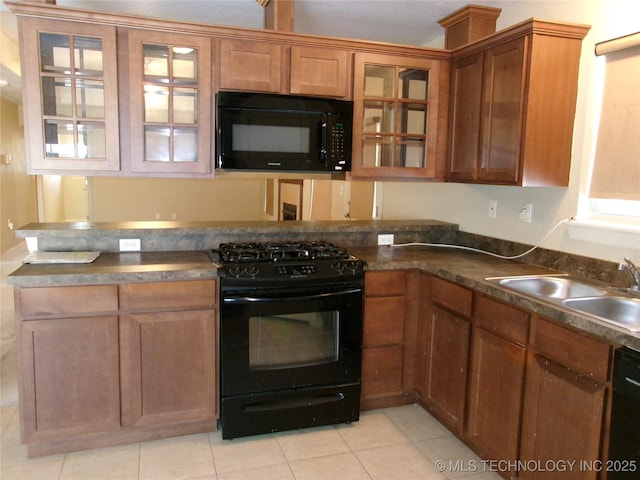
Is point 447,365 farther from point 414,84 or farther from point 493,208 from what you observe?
point 414,84

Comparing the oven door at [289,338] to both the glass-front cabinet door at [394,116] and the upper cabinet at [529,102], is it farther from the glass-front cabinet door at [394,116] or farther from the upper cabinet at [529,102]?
the upper cabinet at [529,102]

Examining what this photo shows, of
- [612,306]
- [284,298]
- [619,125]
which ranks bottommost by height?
[284,298]

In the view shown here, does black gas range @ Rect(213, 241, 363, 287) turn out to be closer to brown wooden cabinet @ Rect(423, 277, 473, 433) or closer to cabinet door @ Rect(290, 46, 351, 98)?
brown wooden cabinet @ Rect(423, 277, 473, 433)

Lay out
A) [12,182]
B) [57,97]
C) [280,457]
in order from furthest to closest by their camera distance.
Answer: [12,182] → [57,97] → [280,457]

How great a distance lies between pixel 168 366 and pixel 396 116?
1.95 metres

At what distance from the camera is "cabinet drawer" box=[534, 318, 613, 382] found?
64.0 inches

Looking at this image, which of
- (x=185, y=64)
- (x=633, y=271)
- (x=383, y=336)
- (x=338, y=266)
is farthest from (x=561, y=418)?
(x=185, y=64)

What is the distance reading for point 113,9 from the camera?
3.14 m

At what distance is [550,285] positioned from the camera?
2373 mm

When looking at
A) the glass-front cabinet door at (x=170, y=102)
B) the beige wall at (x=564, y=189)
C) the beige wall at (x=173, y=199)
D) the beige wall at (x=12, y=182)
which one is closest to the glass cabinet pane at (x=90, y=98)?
the glass-front cabinet door at (x=170, y=102)

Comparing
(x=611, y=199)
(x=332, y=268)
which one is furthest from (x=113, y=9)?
(x=611, y=199)

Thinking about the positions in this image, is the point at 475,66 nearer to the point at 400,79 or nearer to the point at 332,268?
the point at 400,79

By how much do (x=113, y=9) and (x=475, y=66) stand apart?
232cm

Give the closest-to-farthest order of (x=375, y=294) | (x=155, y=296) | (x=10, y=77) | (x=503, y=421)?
(x=503, y=421), (x=155, y=296), (x=375, y=294), (x=10, y=77)
